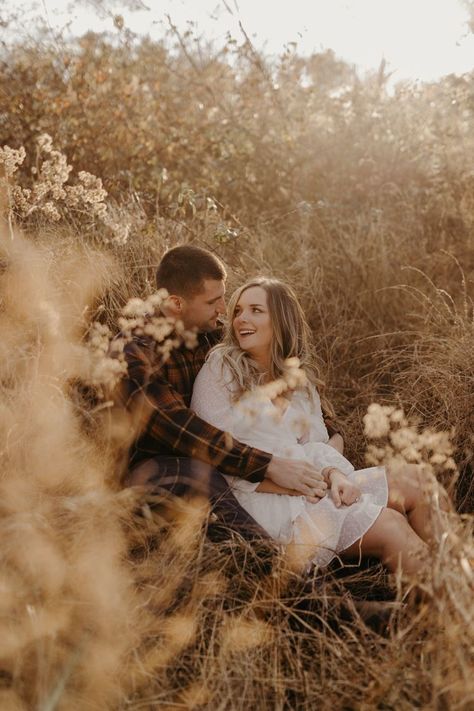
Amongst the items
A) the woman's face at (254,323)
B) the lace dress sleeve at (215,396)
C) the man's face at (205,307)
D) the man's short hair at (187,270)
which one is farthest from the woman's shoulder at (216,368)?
the man's short hair at (187,270)

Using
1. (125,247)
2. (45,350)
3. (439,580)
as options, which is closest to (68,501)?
(45,350)

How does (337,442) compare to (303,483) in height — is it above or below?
below

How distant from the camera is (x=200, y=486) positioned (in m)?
2.61

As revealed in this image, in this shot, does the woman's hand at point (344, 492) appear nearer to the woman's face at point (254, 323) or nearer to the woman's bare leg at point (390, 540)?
the woman's bare leg at point (390, 540)

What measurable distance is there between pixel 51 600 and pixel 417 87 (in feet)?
21.0

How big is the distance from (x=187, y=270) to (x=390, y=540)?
1597mm

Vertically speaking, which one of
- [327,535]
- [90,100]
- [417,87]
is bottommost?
[327,535]

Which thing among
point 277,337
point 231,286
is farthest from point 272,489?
point 231,286

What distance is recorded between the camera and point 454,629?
1605mm

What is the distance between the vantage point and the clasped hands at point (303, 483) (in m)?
2.64

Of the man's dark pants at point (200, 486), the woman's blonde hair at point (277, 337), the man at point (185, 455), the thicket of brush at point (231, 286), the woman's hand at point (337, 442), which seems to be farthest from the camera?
the woman's hand at point (337, 442)

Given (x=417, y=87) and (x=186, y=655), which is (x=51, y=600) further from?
(x=417, y=87)

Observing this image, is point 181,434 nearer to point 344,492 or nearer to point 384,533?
point 344,492

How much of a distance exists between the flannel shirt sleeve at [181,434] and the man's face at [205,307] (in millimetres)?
478
